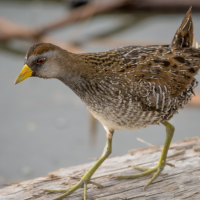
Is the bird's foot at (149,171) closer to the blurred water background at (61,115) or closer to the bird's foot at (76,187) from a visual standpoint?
the bird's foot at (76,187)

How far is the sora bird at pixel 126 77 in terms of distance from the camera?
1.08m

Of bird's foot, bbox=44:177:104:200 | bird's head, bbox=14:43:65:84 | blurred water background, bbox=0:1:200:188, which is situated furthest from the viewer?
blurred water background, bbox=0:1:200:188

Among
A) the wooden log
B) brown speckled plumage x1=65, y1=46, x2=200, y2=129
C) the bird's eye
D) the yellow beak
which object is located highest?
the bird's eye

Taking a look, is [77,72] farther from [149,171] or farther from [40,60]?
[149,171]

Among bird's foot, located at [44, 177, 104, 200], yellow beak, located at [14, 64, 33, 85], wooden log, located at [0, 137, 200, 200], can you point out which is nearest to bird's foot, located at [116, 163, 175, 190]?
wooden log, located at [0, 137, 200, 200]

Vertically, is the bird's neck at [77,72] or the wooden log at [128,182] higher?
the bird's neck at [77,72]

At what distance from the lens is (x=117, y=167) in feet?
4.87

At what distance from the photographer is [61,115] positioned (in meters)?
2.20

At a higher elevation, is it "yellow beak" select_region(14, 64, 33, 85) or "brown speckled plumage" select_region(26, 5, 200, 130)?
"yellow beak" select_region(14, 64, 33, 85)

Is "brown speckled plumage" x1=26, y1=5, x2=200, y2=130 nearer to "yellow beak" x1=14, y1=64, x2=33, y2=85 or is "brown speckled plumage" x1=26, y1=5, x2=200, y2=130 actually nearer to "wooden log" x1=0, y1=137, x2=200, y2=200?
"yellow beak" x1=14, y1=64, x2=33, y2=85

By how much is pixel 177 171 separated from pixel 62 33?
177 cm

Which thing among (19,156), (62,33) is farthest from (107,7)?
(19,156)

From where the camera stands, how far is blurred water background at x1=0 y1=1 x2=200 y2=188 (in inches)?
75.9

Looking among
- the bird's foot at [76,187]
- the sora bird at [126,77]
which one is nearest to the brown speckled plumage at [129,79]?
the sora bird at [126,77]
